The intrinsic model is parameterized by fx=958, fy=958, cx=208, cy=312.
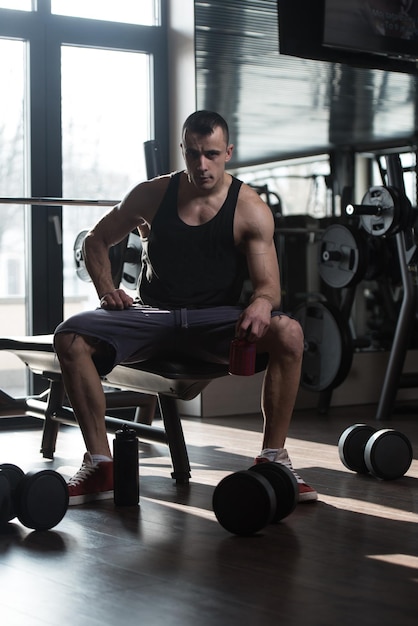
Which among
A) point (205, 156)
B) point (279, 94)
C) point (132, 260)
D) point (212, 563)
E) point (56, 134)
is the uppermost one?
point (279, 94)

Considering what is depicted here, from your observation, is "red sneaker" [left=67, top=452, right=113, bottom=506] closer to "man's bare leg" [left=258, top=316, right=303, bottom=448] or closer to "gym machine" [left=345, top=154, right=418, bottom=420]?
"man's bare leg" [left=258, top=316, right=303, bottom=448]

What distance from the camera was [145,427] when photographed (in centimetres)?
291

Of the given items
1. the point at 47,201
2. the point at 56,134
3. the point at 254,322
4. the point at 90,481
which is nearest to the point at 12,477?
the point at 90,481

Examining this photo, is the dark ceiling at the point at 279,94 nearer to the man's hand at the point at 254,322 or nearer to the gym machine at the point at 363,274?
the gym machine at the point at 363,274

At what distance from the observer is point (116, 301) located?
2.62 m

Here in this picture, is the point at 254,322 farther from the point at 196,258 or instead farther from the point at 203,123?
the point at 203,123

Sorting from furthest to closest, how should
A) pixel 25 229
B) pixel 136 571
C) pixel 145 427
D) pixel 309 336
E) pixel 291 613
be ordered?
pixel 309 336
pixel 25 229
pixel 145 427
pixel 136 571
pixel 291 613

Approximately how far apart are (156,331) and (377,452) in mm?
769

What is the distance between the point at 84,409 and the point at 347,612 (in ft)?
3.72

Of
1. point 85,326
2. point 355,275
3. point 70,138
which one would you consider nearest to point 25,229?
point 70,138

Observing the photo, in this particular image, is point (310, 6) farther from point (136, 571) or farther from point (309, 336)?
point (136, 571)

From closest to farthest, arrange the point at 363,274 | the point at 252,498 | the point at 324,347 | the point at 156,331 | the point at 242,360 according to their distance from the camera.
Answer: the point at 252,498 < the point at 242,360 < the point at 156,331 < the point at 363,274 < the point at 324,347

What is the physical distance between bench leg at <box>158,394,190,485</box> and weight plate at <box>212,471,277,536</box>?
67 centimetres

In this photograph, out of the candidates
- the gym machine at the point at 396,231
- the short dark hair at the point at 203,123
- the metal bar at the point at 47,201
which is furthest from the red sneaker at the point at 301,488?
the gym machine at the point at 396,231
